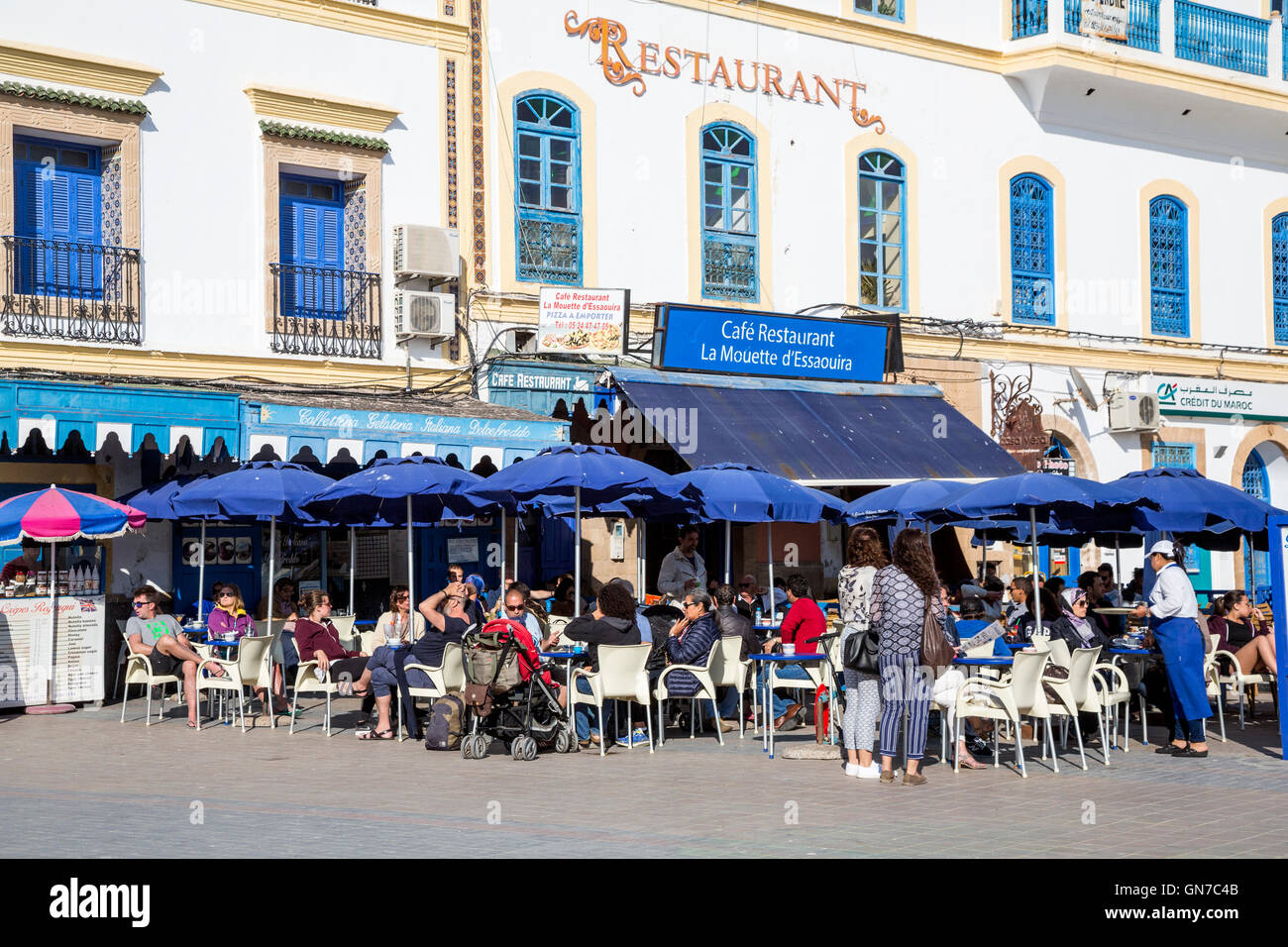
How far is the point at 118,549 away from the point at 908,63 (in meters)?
13.1

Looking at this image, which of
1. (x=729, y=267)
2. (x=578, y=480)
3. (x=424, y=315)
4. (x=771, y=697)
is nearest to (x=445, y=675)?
(x=578, y=480)

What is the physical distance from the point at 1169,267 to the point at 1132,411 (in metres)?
2.90

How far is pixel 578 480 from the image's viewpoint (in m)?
13.9

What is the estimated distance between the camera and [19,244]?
53.6ft

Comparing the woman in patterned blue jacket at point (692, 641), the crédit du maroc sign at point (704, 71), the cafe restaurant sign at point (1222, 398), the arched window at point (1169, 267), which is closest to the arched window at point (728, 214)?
the crédit du maroc sign at point (704, 71)

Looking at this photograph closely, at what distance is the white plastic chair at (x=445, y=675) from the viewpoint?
13008 millimetres

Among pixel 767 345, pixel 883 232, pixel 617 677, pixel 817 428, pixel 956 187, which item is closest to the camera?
pixel 617 677

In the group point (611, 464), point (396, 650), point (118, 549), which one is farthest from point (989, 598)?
point (118, 549)

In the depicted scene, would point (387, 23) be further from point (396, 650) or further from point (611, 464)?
point (396, 650)

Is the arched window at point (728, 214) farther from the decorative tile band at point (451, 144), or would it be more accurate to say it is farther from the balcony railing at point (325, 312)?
the balcony railing at point (325, 312)

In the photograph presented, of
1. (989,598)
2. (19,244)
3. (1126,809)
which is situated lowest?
(1126,809)

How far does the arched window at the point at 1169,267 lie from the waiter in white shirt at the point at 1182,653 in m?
13.4

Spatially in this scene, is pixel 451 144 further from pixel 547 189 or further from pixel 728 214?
pixel 728 214
